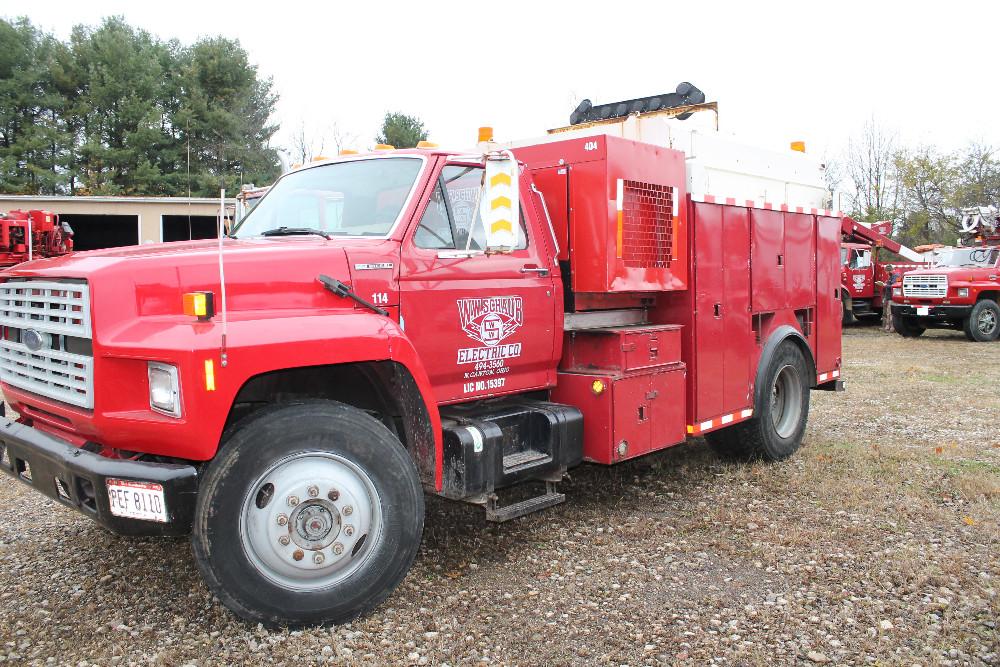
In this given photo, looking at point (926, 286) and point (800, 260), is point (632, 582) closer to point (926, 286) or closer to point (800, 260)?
point (800, 260)

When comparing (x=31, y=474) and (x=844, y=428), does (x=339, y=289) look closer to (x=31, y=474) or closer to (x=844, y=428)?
(x=31, y=474)

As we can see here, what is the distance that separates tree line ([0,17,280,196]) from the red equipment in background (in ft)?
21.2

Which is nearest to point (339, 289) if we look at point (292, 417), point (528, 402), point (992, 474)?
point (292, 417)

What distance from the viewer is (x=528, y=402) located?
5.06 meters

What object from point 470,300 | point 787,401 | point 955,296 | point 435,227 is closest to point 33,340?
point 435,227

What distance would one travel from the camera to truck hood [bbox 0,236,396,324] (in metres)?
3.40

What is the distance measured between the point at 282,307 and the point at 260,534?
1.01 meters

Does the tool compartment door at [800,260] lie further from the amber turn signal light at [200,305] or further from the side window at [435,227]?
the amber turn signal light at [200,305]

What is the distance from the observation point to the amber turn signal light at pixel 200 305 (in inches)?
132

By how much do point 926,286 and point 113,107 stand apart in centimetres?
2709

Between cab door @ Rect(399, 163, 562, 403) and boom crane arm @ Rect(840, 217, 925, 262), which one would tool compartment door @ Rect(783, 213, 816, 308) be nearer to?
cab door @ Rect(399, 163, 562, 403)

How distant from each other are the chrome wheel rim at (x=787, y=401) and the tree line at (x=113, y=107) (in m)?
20.5

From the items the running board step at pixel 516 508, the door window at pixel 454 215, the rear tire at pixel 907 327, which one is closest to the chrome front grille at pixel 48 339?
the door window at pixel 454 215

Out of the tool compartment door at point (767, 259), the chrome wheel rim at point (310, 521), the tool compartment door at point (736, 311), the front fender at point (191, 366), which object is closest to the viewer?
the front fender at point (191, 366)
